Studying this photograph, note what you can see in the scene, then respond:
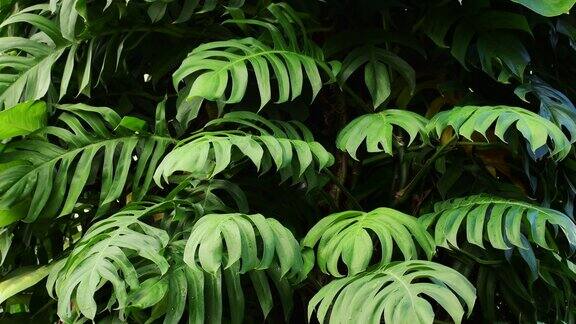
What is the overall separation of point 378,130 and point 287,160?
0.67 ft

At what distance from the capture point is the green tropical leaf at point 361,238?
4.03 ft

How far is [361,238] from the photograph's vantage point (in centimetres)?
124

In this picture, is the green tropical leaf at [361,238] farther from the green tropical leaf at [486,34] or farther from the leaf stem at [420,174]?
the green tropical leaf at [486,34]

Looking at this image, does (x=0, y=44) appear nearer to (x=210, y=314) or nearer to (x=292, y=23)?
(x=292, y=23)

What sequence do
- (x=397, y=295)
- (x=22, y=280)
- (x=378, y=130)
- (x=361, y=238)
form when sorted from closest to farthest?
(x=397, y=295) < (x=361, y=238) < (x=378, y=130) < (x=22, y=280)

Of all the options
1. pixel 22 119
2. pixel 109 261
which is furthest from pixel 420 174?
pixel 22 119

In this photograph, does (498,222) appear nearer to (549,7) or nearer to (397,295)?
(397,295)

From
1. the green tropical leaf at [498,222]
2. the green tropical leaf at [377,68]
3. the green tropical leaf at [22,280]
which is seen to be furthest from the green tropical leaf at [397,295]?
the green tropical leaf at [22,280]

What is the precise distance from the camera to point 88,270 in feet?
3.81

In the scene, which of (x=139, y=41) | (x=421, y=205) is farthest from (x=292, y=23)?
(x=421, y=205)

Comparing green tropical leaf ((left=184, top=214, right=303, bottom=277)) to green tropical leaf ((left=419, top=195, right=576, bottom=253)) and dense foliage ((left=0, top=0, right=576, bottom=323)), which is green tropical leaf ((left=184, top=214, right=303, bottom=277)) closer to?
dense foliage ((left=0, top=0, right=576, bottom=323))

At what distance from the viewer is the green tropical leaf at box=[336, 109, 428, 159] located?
136cm

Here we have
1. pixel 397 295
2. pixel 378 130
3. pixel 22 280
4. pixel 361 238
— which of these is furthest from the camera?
pixel 22 280

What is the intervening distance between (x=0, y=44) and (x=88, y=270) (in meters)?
0.67
